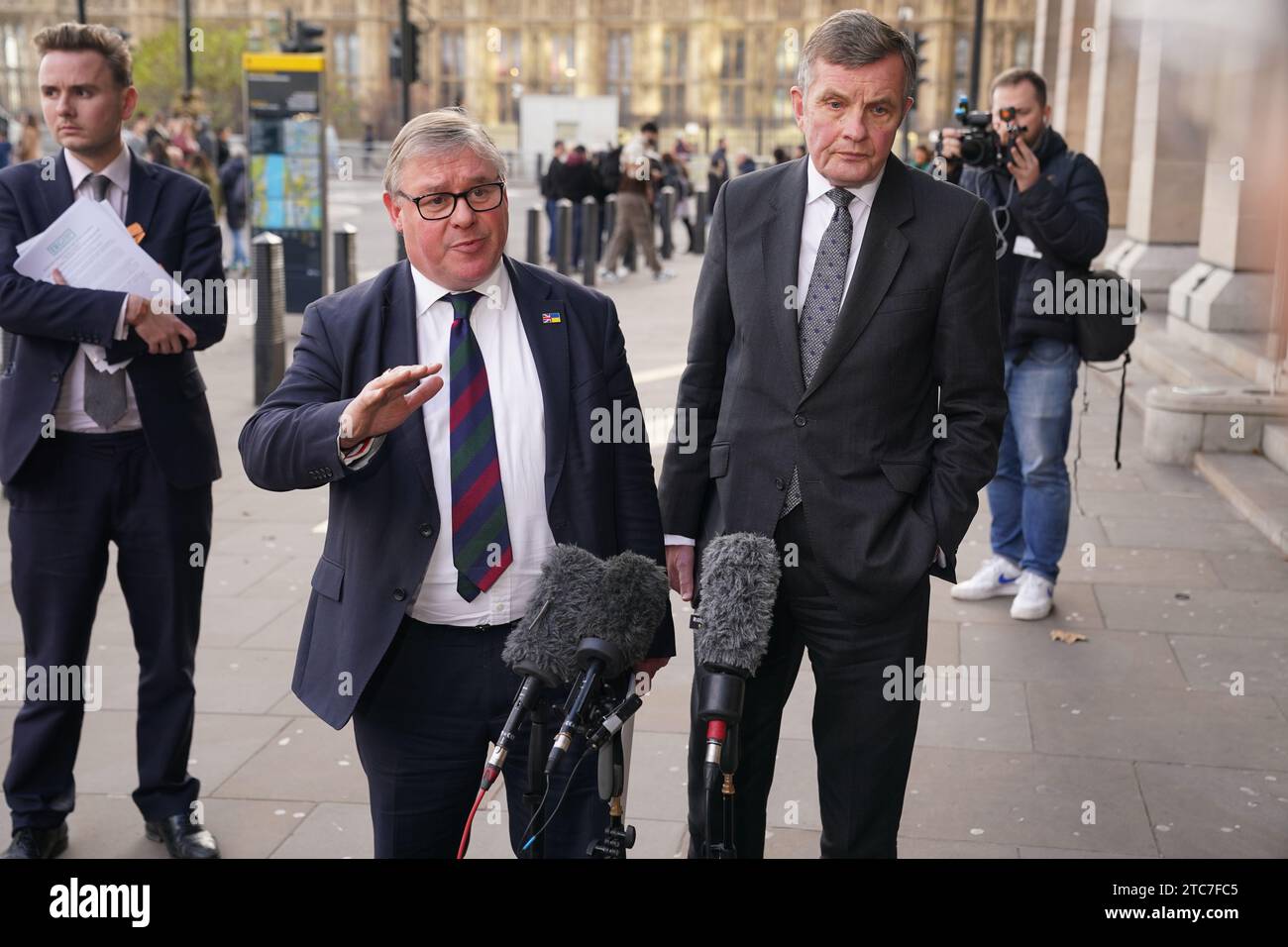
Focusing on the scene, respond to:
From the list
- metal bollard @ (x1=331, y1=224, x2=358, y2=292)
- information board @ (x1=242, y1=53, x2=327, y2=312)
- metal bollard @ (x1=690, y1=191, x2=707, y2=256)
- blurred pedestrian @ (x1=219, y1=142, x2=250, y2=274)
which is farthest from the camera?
metal bollard @ (x1=690, y1=191, x2=707, y2=256)

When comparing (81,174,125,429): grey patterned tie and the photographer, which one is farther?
the photographer

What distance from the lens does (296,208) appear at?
13.8 metres

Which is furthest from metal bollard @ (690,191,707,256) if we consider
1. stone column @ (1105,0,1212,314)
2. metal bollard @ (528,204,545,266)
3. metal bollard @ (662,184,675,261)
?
stone column @ (1105,0,1212,314)

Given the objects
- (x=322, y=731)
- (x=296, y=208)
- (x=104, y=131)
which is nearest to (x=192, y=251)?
(x=104, y=131)

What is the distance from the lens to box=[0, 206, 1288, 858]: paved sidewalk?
4.05 metres

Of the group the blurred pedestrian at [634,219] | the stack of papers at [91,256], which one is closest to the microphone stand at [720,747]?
the stack of papers at [91,256]

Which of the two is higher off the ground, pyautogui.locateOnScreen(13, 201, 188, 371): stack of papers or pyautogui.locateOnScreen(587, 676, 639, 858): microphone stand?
pyautogui.locateOnScreen(13, 201, 188, 371): stack of papers

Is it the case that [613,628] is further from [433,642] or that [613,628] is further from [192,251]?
[192,251]

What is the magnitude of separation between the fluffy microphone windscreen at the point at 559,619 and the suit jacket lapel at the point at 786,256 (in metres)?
0.78

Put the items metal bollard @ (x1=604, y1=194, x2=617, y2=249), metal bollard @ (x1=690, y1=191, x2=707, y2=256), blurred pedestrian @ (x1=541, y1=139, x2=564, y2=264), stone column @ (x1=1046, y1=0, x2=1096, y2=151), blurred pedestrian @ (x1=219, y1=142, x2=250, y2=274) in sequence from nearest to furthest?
blurred pedestrian @ (x1=219, y1=142, x2=250, y2=274) → blurred pedestrian @ (x1=541, y1=139, x2=564, y2=264) → stone column @ (x1=1046, y1=0, x2=1096, y2=151) → metal bollard @ (x1=604, y1=194, x2=617, y2=249) → metal bollard @ (x1=690, y1=191, x2=707, y2=256)

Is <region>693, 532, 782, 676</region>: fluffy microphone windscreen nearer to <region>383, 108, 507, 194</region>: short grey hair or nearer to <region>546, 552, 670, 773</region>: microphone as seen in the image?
<region>546, 552, 670, 773</region>: microphone

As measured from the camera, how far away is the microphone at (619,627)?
2.23 meters
